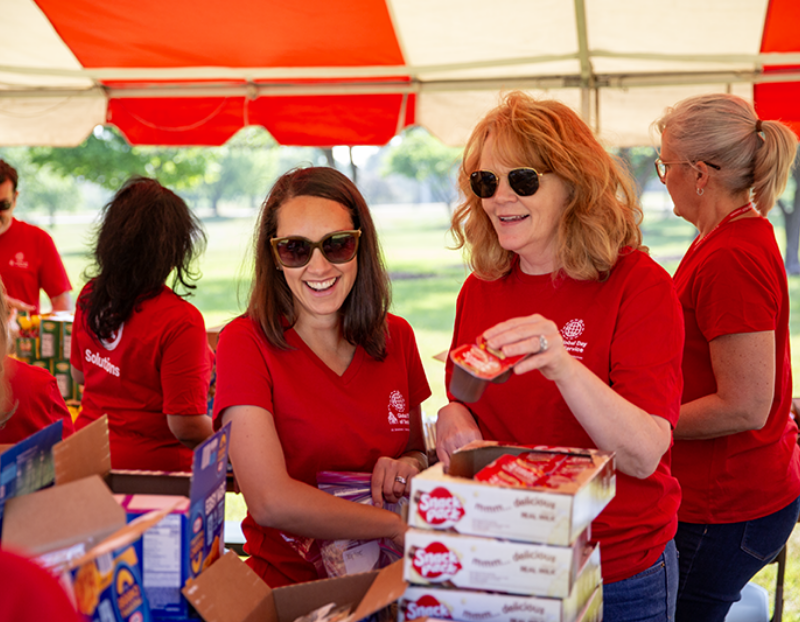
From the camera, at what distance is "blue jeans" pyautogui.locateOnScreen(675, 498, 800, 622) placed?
207cm

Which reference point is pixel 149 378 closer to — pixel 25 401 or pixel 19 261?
pixel 25 401

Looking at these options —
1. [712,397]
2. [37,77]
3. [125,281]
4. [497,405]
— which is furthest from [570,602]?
[37,77]

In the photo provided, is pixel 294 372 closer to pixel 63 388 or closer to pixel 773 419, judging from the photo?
pixel 773 419

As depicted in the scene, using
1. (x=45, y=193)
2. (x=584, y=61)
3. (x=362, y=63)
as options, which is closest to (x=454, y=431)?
(x=584, y=61)

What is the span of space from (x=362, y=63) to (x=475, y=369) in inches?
137

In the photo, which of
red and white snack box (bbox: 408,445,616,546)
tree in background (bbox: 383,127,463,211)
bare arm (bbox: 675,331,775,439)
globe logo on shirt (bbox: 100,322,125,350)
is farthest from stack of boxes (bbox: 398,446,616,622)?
tree in background (bbox: 383,127,463,211)

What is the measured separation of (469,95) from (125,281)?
254 cm

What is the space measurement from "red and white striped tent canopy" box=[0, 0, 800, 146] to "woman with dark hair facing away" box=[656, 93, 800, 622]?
1.84m

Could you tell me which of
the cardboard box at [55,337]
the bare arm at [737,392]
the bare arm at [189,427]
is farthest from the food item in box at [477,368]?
the cardboard box at [55,337]

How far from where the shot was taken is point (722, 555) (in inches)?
81.7

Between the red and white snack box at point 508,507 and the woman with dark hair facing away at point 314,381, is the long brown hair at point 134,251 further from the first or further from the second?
the red and white snack box at point 508,507

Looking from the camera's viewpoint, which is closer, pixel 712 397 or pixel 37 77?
pixel 712 397

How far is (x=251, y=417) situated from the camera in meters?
1.65

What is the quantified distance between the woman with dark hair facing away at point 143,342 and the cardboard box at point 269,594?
3.94 feet
